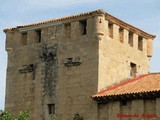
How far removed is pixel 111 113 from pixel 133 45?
647 cm

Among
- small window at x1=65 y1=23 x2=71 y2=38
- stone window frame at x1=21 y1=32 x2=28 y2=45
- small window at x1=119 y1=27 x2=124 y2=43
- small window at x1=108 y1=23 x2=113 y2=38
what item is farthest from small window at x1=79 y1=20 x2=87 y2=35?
stone window frame at x1=21 y1=32 x2=28 y2=45

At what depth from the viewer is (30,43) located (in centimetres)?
3984

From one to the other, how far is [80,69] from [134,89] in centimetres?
395

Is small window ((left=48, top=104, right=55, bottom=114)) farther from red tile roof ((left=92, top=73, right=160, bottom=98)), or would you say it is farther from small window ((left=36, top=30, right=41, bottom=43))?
small window ((left=36, top=30, right=41, bottom=43))

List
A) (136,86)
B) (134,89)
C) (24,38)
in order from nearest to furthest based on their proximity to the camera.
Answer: (134,89) < (136,86) < (24,38)

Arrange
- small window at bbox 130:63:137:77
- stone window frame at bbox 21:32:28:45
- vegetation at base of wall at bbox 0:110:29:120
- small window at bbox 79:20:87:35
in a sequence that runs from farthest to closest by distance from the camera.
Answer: stone window frame at bbox 21:32:28:45, small window at bbox 130:63:137:77, small window at bbox 79:20:87:35, vegetation at base of wall at bbox 0:110:29:120

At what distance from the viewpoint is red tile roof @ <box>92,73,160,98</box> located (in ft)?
112

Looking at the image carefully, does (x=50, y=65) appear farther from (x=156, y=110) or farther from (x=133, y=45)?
(x=156, y=110)

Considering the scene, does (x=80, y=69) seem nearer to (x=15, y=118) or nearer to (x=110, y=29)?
(x=110, y=29)

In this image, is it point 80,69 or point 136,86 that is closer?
point 136,86

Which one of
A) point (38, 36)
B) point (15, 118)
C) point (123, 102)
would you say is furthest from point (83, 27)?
point (15, 118)

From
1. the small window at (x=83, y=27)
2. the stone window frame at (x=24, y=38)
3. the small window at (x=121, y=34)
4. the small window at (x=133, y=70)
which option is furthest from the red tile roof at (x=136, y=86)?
the stone window frame at (x=24, y=38)

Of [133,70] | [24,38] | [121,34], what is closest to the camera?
[121,34]

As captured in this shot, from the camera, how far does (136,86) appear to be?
35438 millimetres
